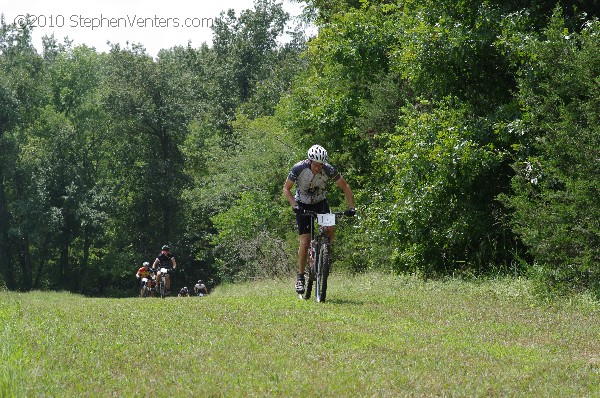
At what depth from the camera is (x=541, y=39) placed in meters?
16.4

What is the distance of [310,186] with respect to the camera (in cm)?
1312

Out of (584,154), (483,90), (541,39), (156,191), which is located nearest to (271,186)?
(156,191)

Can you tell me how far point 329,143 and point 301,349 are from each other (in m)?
24.9

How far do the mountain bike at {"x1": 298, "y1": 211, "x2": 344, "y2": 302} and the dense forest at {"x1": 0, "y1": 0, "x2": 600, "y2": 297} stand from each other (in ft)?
11.0

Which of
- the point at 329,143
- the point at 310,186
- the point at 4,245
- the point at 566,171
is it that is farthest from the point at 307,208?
the point at 4,245

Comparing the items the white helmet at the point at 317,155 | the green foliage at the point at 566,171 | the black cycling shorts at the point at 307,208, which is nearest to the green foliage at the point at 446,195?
the green foliage at the point at 566,171

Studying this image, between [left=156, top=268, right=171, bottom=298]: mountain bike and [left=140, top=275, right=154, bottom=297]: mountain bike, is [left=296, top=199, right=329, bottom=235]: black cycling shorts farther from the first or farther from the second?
[left=140, top=275, right=154, bottom=297]: mountain bike

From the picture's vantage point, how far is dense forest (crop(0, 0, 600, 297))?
47.9ft

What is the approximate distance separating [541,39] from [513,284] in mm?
4638

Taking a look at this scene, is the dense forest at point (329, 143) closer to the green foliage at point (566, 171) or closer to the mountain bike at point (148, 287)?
the green foliage at point (566, 171)

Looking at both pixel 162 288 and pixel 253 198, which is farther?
pixel 253 198

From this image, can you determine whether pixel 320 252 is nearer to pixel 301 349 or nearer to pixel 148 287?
pixel 301 349

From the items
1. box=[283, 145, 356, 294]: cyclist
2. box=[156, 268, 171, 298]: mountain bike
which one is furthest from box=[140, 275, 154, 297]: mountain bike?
box=[283, 145, 356, 294]: cyclist

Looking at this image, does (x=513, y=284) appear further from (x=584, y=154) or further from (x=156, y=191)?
(x=156, y=191)
